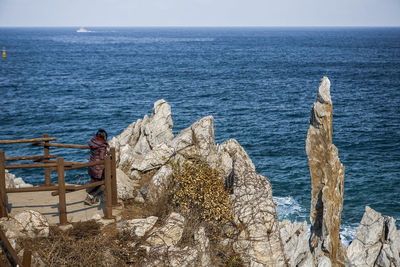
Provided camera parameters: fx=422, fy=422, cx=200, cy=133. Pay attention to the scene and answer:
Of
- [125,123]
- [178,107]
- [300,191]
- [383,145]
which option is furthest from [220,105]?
[300,191]

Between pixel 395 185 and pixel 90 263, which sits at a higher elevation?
pixel 90 263

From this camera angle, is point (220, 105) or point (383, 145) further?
point (220, 105)

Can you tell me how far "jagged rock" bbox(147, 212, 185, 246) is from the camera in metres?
12.1

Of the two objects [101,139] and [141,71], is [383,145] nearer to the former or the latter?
[101,139]

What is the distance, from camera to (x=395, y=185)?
37.2 metres

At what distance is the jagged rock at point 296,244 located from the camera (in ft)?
68.1

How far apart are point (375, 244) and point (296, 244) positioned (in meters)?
4.97

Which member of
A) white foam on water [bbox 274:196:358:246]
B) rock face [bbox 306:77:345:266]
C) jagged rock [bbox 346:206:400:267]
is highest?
rock face [bbox 306:77:345:266]

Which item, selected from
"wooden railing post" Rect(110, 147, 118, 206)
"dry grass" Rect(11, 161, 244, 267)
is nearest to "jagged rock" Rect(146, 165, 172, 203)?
"dry grass" Rect(11, 161, 244, 267)

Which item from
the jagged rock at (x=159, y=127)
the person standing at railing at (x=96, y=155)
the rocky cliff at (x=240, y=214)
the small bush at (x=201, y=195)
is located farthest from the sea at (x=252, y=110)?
the small bush at (x=201, y=195)

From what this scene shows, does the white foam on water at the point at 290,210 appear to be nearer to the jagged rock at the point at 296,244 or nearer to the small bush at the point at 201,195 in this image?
the jagged rock at the point at 296,244

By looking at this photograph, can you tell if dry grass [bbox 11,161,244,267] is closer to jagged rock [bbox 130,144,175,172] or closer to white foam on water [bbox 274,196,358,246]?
jagged rock [bbox 130,144,175,172]

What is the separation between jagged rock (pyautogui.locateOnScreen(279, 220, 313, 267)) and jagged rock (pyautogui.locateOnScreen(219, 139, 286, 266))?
282 inches

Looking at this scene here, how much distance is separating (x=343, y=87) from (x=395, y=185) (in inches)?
1806
